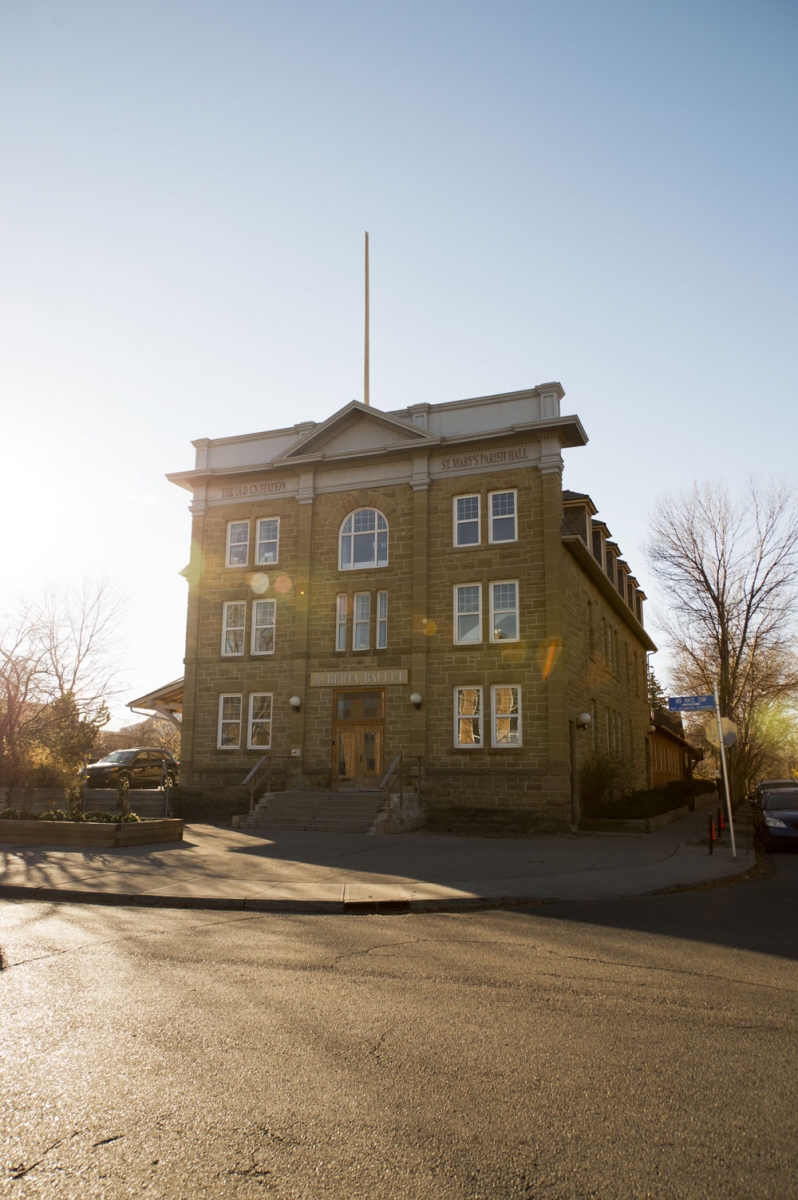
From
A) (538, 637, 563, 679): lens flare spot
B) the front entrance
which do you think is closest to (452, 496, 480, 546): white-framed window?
(538, 637, 563, 679): lens flare spot

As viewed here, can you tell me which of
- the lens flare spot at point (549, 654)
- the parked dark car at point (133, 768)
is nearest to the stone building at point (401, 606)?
the lens flare spot at point (549, 654)

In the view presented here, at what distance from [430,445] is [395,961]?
20.2 m

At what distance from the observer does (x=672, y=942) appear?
27.9 feet

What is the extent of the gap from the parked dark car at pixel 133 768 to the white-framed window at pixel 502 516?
13.0m

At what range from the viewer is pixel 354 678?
26000mm

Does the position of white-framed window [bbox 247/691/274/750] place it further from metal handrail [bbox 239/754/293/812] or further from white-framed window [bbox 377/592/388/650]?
white-framed window [bbox 377/592/388/650]

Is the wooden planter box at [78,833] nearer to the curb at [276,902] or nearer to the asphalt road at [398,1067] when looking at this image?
the curb at [276,902]

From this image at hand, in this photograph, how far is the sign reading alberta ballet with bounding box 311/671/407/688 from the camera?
2558 centimetres

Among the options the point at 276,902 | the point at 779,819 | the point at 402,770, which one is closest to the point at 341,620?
the point at 402,770

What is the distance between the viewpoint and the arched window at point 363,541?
27.0 meters

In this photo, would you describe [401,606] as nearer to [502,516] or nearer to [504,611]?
[504,611]

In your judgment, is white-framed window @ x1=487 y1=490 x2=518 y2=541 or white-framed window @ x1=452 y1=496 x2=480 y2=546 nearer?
white-framed window @ x1=487 y1=490 x2=518 y2=541

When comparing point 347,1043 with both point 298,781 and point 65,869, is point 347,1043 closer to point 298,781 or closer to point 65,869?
point 65,869

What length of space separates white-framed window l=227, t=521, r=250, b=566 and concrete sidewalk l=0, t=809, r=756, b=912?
11169 mm
